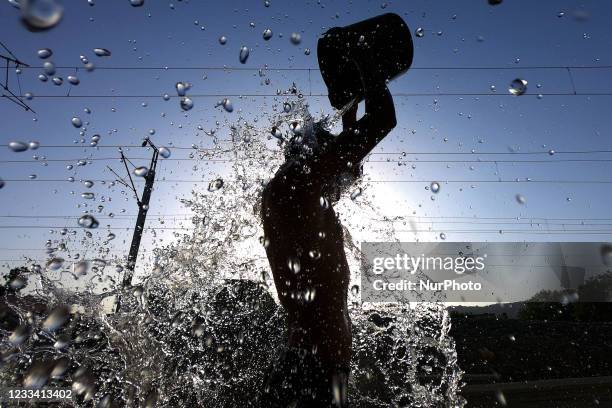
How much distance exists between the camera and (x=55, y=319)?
236 centimetres

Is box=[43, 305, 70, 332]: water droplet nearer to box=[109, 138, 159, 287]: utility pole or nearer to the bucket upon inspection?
the bucket

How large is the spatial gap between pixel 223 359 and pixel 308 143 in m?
2.72

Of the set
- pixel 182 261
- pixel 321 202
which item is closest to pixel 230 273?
pixel 182 261

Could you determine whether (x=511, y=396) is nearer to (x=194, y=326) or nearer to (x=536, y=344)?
(x=194, y=326)

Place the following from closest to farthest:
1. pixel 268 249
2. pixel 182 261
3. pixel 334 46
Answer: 1. pixel 268 249
2. pixel 334 46
3. pixel 182 261

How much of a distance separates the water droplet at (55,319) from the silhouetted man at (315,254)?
4.20 ft

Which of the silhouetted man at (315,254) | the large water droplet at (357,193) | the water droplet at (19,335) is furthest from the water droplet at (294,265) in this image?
the water droplet at (19,335)

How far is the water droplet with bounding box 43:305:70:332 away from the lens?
2.34 m

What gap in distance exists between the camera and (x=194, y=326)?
3.76 m

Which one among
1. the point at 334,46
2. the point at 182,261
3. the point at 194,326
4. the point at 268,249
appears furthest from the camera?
the point at 194,326

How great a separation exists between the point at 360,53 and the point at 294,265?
39.6 inches

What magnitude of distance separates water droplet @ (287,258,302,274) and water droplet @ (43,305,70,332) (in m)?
1.39

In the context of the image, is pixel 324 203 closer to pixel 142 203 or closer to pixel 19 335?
pixel 19 335

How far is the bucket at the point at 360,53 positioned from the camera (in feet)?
6.70
